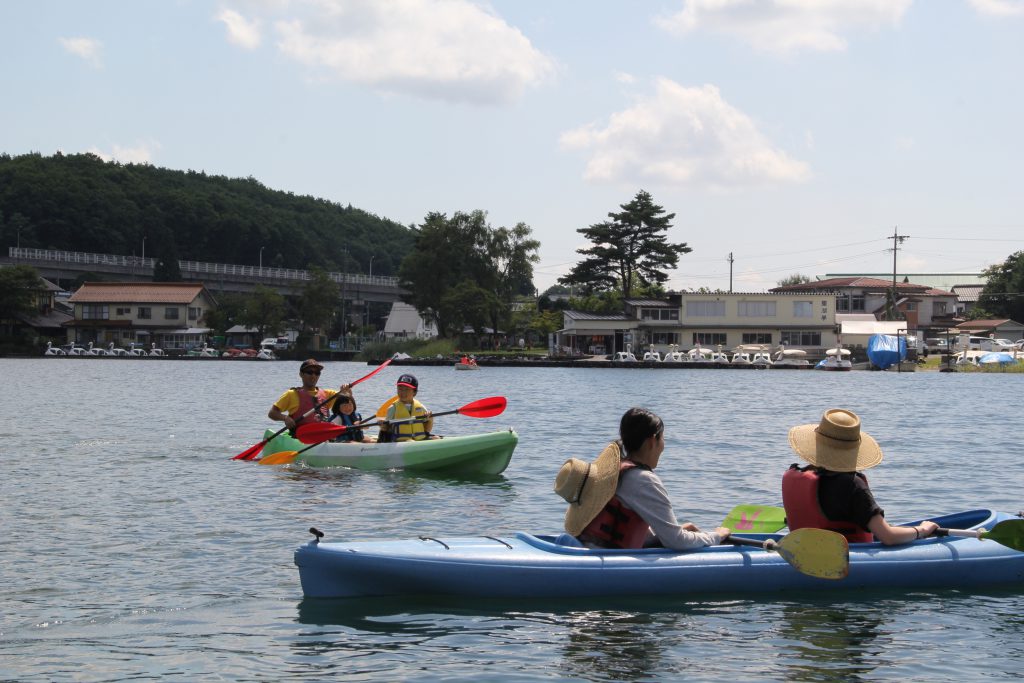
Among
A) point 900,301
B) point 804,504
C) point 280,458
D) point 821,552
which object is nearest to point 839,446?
point 804,504

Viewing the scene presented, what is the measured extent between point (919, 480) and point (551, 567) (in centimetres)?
1158

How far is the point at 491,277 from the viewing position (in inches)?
3474

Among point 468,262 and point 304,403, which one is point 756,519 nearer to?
point 304,403

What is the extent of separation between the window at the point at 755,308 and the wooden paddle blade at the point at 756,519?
245 feet

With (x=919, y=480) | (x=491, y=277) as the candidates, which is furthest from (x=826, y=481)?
(x=491, y=277)

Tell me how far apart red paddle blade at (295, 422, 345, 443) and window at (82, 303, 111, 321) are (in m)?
92.0

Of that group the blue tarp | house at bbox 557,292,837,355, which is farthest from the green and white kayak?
house at bbox 557,292,837,355

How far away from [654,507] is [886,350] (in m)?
69.1

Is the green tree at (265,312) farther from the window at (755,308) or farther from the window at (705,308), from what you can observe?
the window at (755,308)

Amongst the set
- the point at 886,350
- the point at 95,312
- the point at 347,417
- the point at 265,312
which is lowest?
the point at 347,417

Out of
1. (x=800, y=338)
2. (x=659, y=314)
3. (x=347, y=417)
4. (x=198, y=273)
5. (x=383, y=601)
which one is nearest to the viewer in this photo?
(x=383, y=601)

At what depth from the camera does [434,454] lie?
16.1 metres

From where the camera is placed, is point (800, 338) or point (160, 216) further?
point (160, 216)

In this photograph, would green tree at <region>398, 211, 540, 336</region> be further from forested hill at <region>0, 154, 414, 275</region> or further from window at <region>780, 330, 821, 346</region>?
forested hill at <region>0, 154, 414, 275</region>
